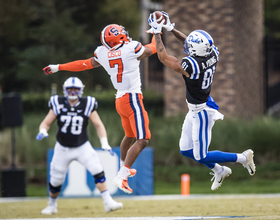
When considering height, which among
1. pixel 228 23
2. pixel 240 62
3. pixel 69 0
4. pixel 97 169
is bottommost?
pixel 97 169

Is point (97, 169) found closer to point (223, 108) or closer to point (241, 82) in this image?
point (223, 108)

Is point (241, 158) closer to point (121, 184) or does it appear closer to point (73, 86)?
point (121, 184)

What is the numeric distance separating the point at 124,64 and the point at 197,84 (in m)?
0.95

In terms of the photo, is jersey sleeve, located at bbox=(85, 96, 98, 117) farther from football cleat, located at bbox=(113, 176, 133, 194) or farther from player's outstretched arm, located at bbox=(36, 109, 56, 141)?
football cleat, located at bbox=(113, 176, 133, 194)

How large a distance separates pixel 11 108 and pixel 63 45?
9.24 metres

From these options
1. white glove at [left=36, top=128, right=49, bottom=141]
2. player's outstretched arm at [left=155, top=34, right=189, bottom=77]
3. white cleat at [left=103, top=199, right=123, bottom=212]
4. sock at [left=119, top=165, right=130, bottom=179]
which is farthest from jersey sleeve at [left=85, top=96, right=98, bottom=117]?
player's outstretched arm at [left=155, top=34, right=189, bottom=77]

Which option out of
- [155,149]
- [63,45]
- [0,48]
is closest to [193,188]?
[155,149]

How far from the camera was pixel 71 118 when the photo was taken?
8289mm

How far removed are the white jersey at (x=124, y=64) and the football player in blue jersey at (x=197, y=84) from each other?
0.43m

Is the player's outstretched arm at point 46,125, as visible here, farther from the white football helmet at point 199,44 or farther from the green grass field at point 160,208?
the white football helmet at point 199,44

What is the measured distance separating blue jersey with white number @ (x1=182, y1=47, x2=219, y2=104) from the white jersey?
0.67m

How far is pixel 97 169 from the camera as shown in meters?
8.23

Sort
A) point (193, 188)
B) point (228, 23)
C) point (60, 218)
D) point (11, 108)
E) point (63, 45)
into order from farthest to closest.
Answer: point (63, 45) → point (228, 23) → point (193, 188) → point (11, 108) → point (60, 218)

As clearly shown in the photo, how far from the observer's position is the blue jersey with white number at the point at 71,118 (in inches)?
324
